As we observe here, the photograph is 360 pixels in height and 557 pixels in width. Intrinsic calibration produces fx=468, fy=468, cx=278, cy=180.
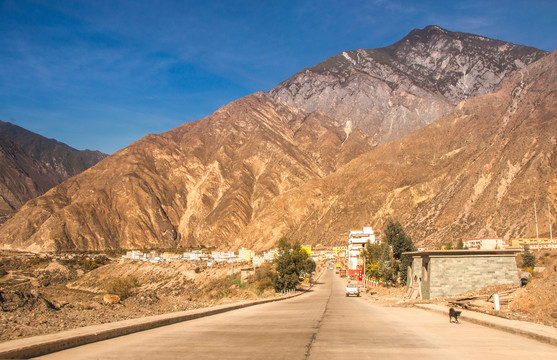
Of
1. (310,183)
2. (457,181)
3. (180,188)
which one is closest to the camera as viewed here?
(457,181)

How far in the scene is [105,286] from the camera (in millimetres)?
73875

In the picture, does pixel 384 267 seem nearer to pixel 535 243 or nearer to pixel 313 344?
pixel 535 243

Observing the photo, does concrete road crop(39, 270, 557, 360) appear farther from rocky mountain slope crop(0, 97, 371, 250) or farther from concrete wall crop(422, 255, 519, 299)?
rocky mountain slope crop(0, 97, 371, 250)

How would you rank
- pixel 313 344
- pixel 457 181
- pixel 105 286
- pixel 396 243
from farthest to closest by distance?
pixel 457 181, pixel 105 286, pixel 396 243, pixel 313 344

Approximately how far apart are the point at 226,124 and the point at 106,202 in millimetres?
65337

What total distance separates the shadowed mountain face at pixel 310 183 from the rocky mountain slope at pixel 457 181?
0.30 metres

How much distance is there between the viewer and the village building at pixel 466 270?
22.8 metres

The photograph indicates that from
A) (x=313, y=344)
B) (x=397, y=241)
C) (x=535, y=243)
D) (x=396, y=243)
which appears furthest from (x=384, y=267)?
(x=313, y=344)

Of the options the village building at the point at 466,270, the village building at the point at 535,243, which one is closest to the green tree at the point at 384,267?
the village building at the point at 535,243

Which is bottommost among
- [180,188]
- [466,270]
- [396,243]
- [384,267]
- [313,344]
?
[313,344]

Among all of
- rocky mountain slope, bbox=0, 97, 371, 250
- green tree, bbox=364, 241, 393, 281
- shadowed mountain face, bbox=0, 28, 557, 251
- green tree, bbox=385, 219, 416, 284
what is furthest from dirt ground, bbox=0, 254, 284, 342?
rocky mountain slope, bbox=0, 97, 371, 250

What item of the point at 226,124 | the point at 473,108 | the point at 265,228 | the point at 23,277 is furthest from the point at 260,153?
the point at 23,277

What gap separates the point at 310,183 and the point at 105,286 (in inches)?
3116

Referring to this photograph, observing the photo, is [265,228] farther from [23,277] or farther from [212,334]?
[212,334]
